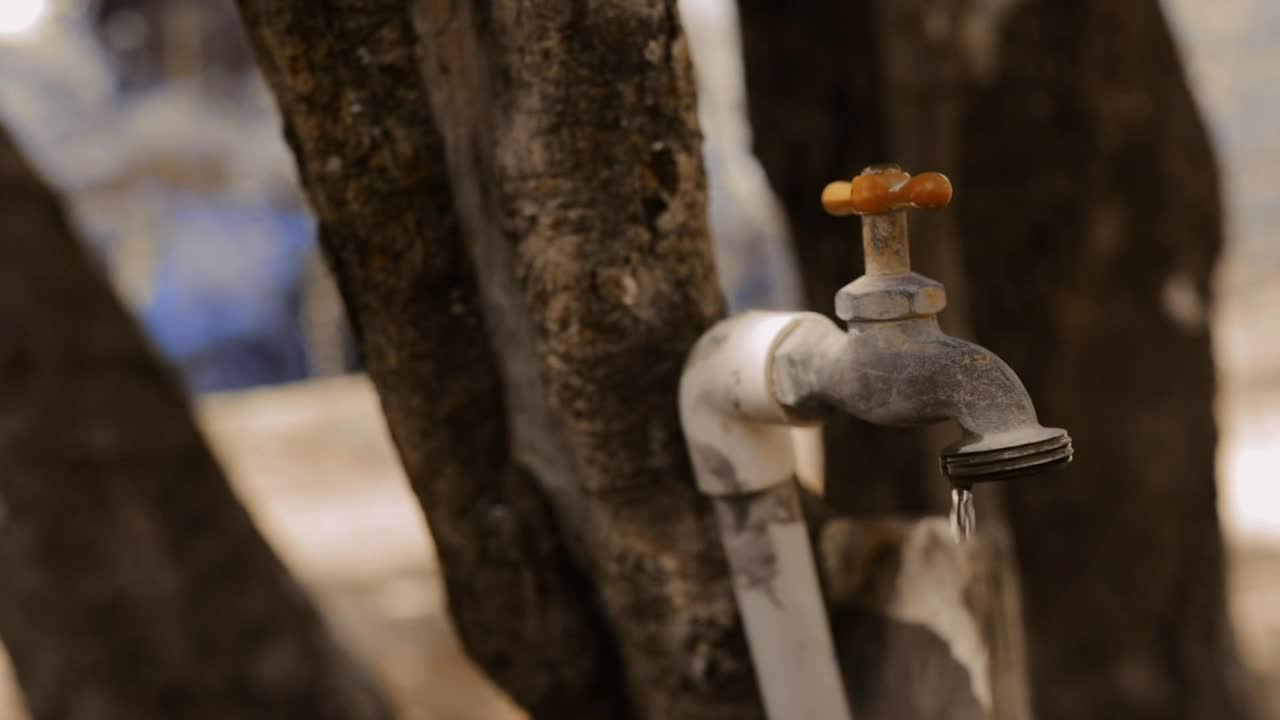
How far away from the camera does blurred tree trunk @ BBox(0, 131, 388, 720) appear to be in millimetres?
1894

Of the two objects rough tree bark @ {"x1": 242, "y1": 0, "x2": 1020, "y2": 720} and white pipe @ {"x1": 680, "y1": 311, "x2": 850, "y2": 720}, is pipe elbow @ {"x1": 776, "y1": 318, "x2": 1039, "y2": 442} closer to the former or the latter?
white pipe @ {"x1": 680, "y1": 311, "x2": 850, "y2": 720}

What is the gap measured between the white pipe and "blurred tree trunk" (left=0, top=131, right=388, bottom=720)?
3.89ft

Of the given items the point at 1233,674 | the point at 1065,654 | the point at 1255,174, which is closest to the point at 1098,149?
the point at 1065,654

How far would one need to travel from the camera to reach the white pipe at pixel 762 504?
3.21 feet

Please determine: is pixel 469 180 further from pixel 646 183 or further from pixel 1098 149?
pixel 1098 149

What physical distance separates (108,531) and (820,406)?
1.38 meters

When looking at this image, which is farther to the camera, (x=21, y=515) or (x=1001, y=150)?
(x=1001, y=150)

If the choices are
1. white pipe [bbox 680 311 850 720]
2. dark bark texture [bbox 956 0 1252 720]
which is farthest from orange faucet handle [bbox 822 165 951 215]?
dark bark texture [bbox 956 0 1252 720]

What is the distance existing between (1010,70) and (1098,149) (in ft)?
0.72

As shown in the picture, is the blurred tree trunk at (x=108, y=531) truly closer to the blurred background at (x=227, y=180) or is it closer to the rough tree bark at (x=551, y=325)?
the rough tree bark at (x=551, y=325)

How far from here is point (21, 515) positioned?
188 cm

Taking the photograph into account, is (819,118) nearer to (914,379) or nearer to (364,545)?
(914,379)

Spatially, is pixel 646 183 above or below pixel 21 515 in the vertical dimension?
above


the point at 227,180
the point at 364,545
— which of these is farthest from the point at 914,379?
the point at 227,180
